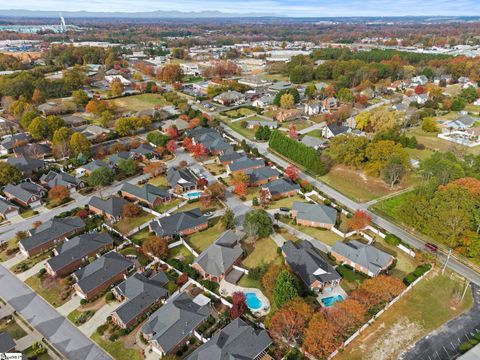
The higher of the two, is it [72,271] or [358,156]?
[358,156]

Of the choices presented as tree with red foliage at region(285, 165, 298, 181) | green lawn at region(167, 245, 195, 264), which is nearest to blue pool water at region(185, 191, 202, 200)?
green lawn at region(167, 245, 195, 264)

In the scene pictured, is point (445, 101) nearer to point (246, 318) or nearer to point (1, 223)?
point (246, 318)

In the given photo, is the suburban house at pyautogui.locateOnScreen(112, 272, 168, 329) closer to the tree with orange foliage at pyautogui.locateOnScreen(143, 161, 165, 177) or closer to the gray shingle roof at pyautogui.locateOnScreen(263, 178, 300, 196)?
the gray shingle roof at pyautogui.locateOnScreen(263, 178, 300, 196)

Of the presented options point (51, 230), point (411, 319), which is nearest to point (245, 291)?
point (411, 319)

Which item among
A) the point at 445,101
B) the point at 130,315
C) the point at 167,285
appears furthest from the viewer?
the point at 445,101

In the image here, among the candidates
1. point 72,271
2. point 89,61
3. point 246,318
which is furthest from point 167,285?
point 89,61

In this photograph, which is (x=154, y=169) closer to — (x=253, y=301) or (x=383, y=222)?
(x=253, y=301)

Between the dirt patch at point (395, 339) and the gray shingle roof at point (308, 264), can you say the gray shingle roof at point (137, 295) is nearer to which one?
the gray shingle roof at point (308, 264)
